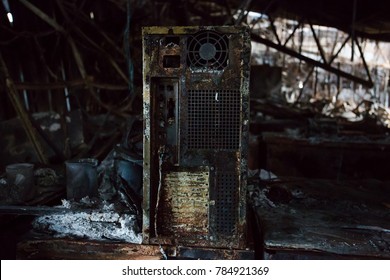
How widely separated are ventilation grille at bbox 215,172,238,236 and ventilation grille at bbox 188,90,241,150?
241 mm

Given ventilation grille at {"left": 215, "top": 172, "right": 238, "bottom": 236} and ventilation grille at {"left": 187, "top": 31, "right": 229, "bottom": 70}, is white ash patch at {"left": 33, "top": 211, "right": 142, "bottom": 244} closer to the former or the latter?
ventilation grille at {"left": 215, "top": 172, "right": 238, "bottom": 236}

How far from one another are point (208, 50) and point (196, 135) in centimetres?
63

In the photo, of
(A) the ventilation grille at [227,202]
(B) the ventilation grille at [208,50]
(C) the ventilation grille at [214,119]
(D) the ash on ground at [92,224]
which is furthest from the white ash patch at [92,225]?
(B) the ventilation grille at [208,50]

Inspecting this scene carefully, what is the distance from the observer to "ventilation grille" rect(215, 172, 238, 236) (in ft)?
9.22

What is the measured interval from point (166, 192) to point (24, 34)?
3.70 metres

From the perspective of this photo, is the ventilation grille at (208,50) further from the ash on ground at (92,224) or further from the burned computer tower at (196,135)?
the ash on ground at (92,224)

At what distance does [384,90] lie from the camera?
1478cm

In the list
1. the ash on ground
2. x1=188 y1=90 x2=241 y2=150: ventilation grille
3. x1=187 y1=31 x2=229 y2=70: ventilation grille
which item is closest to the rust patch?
x1=188 y1=90 x2=241 y2=150: ventilation grille

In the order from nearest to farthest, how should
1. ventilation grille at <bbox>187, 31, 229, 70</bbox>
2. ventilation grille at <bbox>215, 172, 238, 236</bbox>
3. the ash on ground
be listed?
1. ventilation grille at <bbox>187, 31, 229, 70</bbox>
2. ventilation grille at <bbox>215, 172, 238, 236</bbox>
3. the ash on ground

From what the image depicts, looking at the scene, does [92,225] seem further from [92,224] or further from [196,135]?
[196,135]

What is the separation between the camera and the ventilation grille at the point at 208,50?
8.74ft

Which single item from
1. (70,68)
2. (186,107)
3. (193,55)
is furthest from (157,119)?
(70,68)

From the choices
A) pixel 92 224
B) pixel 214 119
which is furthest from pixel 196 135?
pixel 92 224
